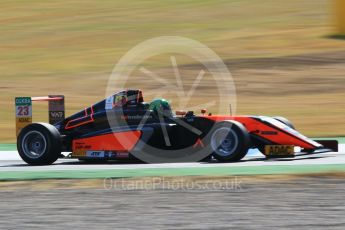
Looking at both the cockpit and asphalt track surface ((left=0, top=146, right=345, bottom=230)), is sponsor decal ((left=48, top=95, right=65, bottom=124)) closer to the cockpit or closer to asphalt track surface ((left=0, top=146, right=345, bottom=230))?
the cockpit

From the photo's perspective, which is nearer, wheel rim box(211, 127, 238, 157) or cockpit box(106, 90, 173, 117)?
wheel rim box(211, 127, 238, 157)

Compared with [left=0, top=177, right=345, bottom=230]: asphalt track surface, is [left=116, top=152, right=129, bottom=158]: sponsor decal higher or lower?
higher

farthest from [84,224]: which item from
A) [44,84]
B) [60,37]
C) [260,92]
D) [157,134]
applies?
[60,37]

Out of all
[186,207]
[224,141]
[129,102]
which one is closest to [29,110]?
[129,102]

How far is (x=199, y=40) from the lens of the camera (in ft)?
99.7

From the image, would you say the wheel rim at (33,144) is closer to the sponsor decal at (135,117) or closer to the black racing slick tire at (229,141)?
the sponsor decal at (135,117)

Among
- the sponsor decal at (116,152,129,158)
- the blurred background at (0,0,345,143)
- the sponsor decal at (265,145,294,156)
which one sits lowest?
the sponsor decal at (116,152,129,158)

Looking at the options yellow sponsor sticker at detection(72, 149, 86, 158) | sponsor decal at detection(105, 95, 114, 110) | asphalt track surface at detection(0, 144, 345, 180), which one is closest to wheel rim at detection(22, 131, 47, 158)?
asphalt track surface at detection(0, 144, 345, 180)

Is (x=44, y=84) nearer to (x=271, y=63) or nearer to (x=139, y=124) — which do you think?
(x=271, y=63)

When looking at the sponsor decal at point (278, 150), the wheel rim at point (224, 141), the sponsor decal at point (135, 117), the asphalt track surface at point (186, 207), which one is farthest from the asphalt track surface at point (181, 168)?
the asphalt track surface at point (186, 207)

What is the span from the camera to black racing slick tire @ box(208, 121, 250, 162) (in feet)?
39.3

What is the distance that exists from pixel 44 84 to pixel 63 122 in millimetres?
12414

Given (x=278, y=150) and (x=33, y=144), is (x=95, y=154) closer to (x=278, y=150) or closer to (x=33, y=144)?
(x=33, y=144)

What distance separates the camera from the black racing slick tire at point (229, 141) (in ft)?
39.3
